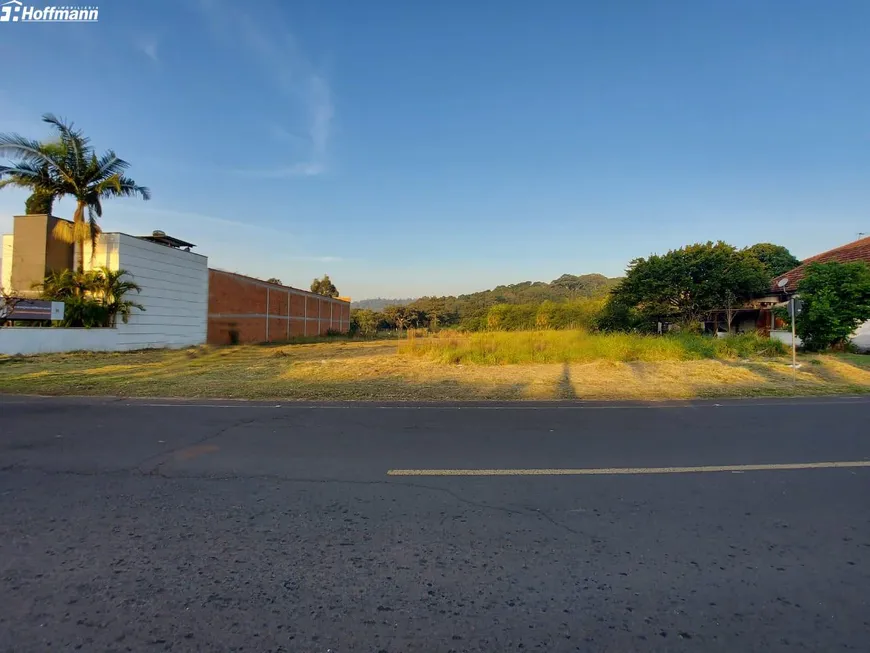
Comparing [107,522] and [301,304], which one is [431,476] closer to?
[107,522]

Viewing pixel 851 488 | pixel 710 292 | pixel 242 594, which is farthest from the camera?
pixel 710 292

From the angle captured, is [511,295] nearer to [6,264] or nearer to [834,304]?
[834,304]

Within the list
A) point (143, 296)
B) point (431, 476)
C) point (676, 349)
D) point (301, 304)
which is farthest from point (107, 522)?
point (301, 304)

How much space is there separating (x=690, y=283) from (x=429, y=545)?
31.5 metres

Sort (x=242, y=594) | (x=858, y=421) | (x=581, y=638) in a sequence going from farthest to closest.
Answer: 1. (x=858, y=421)
2. (x=242, y=594)
3. (x=581, y=638)

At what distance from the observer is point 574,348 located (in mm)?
19438

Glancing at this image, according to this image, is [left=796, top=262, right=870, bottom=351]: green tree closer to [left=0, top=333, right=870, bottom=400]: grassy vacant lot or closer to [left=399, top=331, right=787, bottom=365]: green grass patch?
[left=0, top=333, right=870, bottom=400]: grassy vacant lot

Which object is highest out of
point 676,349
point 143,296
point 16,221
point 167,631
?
point 16,221

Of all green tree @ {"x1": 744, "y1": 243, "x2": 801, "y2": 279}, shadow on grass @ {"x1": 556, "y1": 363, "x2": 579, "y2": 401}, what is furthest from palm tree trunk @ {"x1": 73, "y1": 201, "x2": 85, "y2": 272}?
green tree @ {"x1": 744, "y1": 243, "x2": 801, "y2": 279}

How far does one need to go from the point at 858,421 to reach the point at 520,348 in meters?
11.9

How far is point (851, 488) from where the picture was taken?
4.76m

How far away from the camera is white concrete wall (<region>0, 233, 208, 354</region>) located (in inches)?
805

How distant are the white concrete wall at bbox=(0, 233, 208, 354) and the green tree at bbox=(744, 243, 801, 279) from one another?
53513 millimetres

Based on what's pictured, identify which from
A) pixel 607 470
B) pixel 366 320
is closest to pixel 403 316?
pixel 366 320
